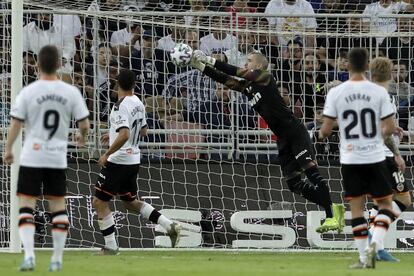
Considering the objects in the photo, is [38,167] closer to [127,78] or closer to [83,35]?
[127,78]

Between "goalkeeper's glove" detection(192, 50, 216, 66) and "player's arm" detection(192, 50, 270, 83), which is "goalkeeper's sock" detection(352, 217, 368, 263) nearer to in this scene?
"player's arm" detection(192, 50, 270, 83)

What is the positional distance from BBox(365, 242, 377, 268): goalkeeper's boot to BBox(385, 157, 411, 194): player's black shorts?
8.35 feet

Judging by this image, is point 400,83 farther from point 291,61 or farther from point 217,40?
point 217,40

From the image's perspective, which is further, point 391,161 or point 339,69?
point 339,69

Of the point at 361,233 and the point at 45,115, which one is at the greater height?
the point at 45,115

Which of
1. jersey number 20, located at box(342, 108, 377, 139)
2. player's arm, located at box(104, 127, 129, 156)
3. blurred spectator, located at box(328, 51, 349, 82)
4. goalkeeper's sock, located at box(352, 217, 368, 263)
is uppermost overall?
blurred spectator, located at box(328, 51, 349, 82)

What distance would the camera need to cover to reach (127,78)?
15.7 meters

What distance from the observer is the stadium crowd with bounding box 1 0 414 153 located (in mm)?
18625

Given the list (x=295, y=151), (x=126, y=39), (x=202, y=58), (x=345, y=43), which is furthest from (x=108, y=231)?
(x=345, y=43)

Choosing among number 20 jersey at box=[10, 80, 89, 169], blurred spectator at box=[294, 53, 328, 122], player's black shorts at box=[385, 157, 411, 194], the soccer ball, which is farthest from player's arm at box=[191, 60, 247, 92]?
number 20 jersey at box=[10, 80, 89, 169]

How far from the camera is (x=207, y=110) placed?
18.8 m

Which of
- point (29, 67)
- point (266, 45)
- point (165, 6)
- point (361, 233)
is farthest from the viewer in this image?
point (165, 6)

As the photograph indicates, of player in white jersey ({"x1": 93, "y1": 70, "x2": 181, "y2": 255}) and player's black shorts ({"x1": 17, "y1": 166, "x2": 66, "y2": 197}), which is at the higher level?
player in white jersey ({"x1": 93, "y1": 70, "x2": 181, "y2": 255})

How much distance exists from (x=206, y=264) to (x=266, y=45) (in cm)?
621
